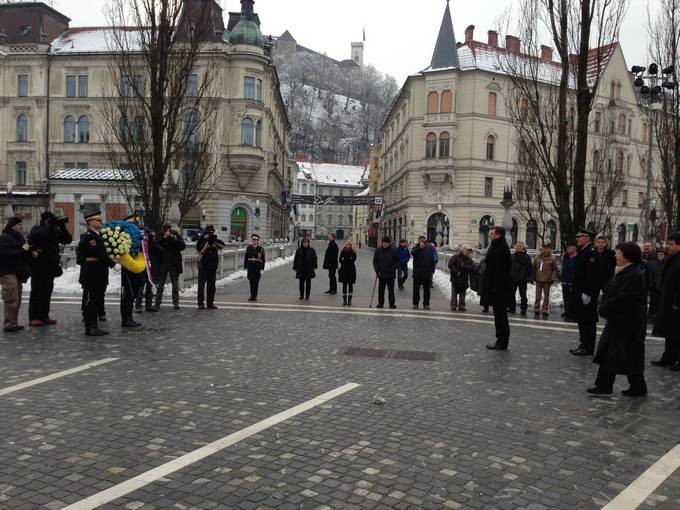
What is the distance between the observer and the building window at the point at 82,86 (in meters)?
A: 55.6

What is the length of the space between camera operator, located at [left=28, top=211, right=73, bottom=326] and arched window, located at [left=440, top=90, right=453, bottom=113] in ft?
167

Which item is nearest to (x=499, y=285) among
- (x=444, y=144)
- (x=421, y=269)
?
(x=421, y=269)

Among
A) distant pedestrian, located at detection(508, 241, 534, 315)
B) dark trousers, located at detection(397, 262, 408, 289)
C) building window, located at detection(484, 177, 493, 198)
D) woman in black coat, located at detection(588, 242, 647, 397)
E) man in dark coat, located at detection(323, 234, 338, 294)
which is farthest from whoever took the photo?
building window, located at detection(484, 177, 493, 198)

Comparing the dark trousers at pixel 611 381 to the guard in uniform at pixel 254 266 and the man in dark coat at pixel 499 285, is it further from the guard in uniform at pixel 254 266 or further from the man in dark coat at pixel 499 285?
the guard in uniform at pixel 254 266

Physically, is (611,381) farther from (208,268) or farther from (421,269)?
(208,268)

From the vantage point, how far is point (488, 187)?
58.1m

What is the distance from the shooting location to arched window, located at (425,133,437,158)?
58.4 meters

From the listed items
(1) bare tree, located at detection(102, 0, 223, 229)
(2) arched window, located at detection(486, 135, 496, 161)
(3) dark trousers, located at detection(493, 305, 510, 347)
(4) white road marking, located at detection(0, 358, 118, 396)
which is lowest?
(4) white road marking, located at detection(0, 358, 118, 396)

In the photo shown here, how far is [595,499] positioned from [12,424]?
4.96 metres

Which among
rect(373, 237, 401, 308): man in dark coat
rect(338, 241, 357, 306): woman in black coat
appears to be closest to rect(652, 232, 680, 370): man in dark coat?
rect(373, 237, 401, 308): man in dark coat

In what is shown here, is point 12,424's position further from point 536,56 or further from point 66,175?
point 66,175

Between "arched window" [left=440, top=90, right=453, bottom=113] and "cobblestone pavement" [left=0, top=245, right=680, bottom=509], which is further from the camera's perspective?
"arched window" [left=440, top=90, right=453, bottom=113]

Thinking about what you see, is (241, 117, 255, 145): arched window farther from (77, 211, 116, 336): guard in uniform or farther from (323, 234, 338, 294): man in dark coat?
(77, 211, 116, 336): guard in uniform

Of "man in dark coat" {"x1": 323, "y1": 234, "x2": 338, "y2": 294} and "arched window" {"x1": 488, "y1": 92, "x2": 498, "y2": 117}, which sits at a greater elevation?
"arched window" {"x1": 488, "y1": 92, "x2": 498, "y2": 117}
